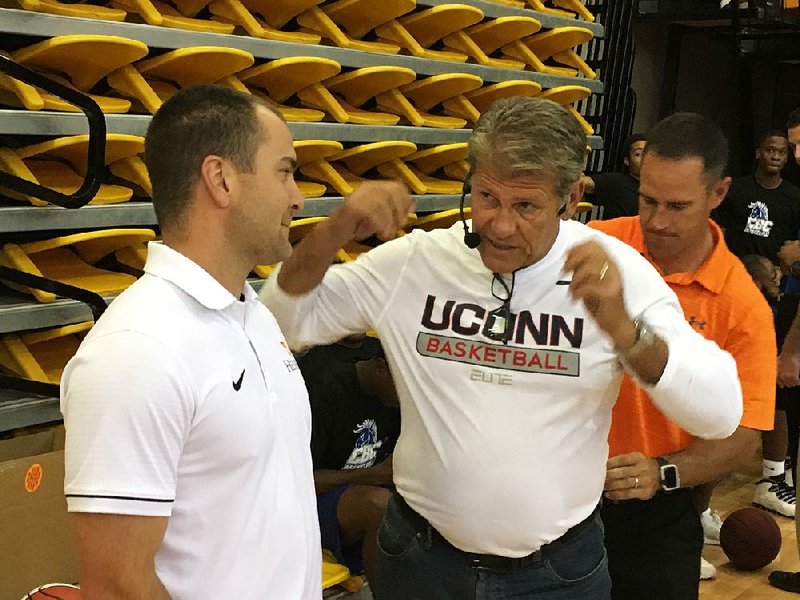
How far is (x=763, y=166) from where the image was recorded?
5930 mm

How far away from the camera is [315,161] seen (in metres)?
3.42

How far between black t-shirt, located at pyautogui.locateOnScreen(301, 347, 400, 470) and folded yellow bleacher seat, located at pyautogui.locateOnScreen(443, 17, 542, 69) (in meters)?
1.70

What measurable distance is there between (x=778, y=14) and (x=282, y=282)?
7.15 meters

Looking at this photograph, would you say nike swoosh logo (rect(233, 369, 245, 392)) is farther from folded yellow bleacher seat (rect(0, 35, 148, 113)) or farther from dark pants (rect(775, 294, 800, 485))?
dark pants (rect(775, 294, 800, 485))

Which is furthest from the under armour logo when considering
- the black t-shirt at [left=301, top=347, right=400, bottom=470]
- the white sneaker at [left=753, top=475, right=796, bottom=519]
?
the white sneaker at [left=753, top=475, right=796, bottom=519]

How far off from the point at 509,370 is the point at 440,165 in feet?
8.21

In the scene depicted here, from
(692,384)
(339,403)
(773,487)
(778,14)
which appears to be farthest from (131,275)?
(778,14)

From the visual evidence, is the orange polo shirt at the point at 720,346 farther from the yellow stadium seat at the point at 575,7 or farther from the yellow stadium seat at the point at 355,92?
the yellow stadium seat at the point at 575,7

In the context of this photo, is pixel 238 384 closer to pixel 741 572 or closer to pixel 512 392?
Result: pixel 512 392

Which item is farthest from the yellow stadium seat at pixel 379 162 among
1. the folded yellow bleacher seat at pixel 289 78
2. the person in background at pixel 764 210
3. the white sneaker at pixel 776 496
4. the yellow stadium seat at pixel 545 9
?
the person in background at pixel 764 210

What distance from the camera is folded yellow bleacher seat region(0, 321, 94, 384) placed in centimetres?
252

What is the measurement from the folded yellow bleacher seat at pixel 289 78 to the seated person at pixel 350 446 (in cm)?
87

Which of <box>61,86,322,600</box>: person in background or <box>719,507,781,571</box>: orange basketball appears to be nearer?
<box>61,86,322,600</box>: person in background

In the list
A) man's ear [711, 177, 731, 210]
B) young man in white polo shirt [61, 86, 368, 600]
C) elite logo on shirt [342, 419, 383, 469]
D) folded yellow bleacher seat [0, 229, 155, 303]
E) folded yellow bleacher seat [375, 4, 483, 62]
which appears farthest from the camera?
folded yellow bleacher seat [375, 4, 483, 62]
